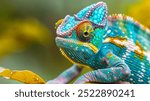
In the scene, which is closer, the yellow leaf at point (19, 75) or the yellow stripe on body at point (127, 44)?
the yellow leaf at point (19, 75)

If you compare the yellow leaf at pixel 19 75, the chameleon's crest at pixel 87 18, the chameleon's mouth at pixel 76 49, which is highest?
the chameleon's crest at pixel 87 18

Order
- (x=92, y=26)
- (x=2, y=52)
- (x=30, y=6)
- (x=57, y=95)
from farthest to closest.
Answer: (x=57, y=95) < (x=30, y=6) < (x=92, y=26) < (x=2, y=52)

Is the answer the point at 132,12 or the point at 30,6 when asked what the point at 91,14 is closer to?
the point at 132,12

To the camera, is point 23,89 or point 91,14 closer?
point 91,14

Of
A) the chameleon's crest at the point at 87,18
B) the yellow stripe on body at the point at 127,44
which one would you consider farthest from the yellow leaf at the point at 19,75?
the yellow stripe on body at the point at 127,44

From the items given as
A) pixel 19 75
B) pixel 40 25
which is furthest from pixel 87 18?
pixel 19 75

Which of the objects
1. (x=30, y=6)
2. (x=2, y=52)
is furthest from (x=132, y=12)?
(x=2, y=52)

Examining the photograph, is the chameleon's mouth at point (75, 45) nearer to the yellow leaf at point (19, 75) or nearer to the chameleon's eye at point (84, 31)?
the chameleon's eye at point (84, 31)
